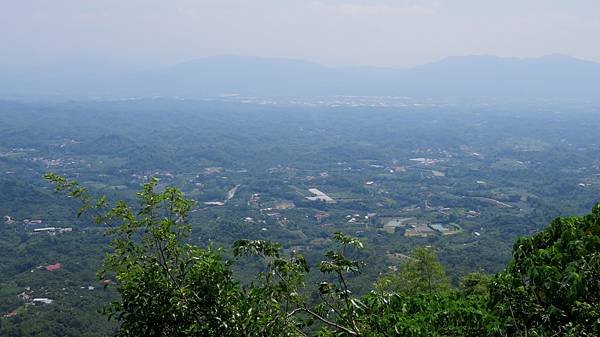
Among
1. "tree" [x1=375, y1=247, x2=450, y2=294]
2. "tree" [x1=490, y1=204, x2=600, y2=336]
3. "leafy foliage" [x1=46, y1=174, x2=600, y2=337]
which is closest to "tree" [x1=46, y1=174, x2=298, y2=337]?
"leafy foliage" [x1=46, y1=174, x2=600, y2=337]

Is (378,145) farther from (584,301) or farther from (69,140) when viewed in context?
(584,301)

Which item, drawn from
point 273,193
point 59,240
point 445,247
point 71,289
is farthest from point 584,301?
point 273,193

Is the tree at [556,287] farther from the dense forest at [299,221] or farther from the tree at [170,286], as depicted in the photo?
the tree at [170,286]

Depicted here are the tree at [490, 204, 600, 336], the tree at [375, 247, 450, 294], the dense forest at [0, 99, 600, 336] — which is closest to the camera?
the tree at [490, 204, 600, 336]

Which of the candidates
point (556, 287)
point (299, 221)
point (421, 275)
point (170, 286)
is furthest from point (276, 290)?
point (299, 221)

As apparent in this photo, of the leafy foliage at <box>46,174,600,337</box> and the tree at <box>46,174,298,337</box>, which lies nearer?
the leafy foliage at <box>46,174,600,337</box>

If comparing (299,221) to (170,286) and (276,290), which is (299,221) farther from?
(170,286)

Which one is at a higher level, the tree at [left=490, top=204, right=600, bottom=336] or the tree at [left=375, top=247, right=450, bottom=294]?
the tree at [left=490, top=204, right=600, bottom=336]

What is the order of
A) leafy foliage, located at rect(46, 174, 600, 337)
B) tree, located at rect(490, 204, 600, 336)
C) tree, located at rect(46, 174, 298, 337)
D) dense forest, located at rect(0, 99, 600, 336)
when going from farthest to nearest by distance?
dense forest, located at rect(0, 99, 600, 336) < tree, located at rect(46, 174, 298, 337) < leafy foliage, located at rect(46, 174, 600, 337) < tree, located at rect(490, 204, 600, 336)

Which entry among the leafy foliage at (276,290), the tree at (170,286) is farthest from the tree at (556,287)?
the tree at (170,286)

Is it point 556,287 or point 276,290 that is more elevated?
point 556,287

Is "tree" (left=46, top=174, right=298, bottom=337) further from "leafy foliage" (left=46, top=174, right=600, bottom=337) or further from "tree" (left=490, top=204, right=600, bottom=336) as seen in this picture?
"tree" (left=490, top=204, right=600, bottom=336)
